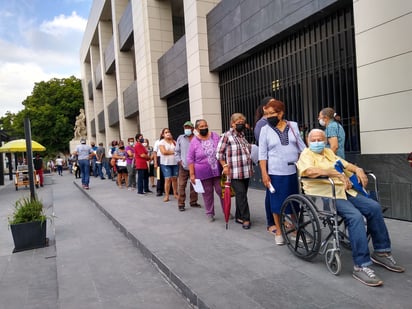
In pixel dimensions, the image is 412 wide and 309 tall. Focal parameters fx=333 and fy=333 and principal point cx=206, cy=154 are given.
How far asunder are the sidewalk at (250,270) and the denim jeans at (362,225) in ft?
0.74

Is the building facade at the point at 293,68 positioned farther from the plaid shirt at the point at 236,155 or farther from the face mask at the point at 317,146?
the face mask at the point at 317,146

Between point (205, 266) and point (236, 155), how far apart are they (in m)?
1.83

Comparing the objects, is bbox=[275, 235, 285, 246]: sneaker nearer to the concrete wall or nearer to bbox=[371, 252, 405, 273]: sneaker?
bbox=[371, 252, 405, 273]: sneaker

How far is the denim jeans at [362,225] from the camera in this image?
290cm

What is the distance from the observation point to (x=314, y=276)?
307 centimetres

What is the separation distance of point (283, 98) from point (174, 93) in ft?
21.9

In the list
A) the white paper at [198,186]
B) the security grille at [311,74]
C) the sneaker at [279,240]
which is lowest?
the sneaker at [279,240]

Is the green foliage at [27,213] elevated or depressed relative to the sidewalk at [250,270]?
elevated

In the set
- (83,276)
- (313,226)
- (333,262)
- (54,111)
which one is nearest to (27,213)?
(83,276)

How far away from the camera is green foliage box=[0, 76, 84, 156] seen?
38531 millimetres

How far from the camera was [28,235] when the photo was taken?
207 inches

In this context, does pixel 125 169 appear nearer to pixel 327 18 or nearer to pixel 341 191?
pixel 327 18

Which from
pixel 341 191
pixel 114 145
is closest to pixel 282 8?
pixel 341 191

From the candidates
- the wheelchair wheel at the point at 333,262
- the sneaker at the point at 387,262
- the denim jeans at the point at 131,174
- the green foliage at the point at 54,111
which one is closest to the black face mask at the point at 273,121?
the wheelchair wheel at the point at 333,262
